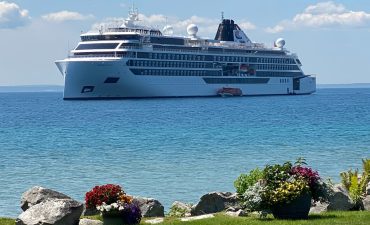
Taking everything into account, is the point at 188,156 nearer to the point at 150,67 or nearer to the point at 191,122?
the point at 191,122

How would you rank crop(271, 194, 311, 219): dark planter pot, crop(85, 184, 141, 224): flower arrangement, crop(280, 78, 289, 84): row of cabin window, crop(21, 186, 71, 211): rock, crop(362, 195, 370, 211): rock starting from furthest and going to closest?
1. crop(280, 78, 289, 84): row of cabin window
2. crop(362, 195, 370, 211): rock
3. crop(21, 186, 71, 211): rock
4. crop(271, 194, 311, 219): dark planter pot
5. crop(85, 184, 141, 224): flower arrangement

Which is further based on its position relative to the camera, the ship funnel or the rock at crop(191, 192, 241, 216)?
the ship funnel

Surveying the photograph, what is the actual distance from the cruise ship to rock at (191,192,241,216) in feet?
319

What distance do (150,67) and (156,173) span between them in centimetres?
8953

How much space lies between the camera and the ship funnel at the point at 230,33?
536 ft

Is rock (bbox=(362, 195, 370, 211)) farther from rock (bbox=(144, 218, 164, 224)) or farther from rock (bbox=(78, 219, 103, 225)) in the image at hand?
rock (bbox=(78, 219, 103, 225))

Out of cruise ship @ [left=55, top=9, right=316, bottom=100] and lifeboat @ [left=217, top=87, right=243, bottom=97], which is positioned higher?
cruise ship @ [left=55, top=9, right=316, bottom=100]

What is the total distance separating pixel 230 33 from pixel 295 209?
149735 millimetres

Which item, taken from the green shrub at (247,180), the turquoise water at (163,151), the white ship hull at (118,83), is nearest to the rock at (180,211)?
the green shrub at (247,180)

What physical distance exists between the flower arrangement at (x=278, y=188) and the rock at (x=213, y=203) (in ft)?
9.76

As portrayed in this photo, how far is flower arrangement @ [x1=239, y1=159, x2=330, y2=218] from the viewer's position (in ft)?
51.3

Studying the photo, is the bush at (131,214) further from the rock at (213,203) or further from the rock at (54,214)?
the rock at (213,203)

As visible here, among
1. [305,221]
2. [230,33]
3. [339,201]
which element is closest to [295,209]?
[305,221]

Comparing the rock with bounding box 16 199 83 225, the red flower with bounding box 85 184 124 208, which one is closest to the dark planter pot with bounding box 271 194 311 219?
the red flower with bounding box 85 184 124 208
